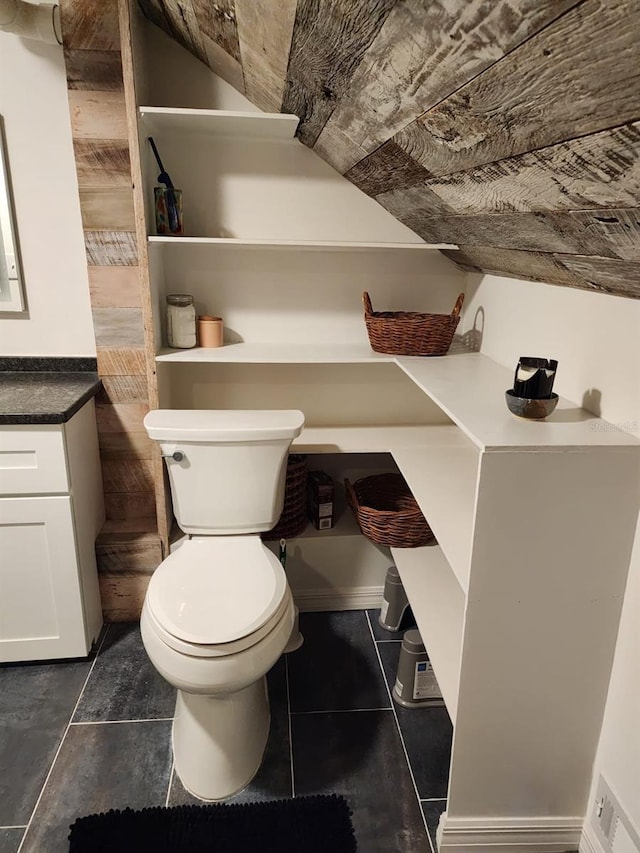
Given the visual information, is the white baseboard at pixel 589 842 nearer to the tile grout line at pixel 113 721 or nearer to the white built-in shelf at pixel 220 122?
the tile grout line at pixel 113 721

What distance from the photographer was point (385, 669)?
6.24 feet

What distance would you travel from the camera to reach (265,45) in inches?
47.8

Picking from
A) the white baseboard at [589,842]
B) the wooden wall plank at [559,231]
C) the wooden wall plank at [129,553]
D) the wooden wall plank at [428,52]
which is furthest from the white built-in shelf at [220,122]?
the white baseboard at [589,842]

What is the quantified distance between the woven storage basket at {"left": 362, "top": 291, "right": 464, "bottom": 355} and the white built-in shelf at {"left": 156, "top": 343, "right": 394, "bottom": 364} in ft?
0.18

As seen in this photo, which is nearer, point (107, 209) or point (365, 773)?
point (365, 773)

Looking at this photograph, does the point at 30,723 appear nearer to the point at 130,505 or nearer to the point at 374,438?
the point at 130,505

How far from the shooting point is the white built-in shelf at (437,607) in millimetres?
1339

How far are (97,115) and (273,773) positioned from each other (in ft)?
6.56

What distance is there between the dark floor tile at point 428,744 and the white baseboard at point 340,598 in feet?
1.25

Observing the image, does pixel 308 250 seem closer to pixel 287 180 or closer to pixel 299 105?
pixel 287 180

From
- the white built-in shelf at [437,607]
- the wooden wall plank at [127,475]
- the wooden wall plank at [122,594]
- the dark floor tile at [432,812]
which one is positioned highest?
the wooden wall plank at [127,475]

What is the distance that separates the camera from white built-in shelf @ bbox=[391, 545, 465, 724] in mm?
1339

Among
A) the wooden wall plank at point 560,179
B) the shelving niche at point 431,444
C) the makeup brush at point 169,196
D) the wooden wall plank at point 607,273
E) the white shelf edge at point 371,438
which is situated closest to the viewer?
the wooden wall plank at point 560,179

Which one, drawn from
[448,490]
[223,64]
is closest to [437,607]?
[448,490]
